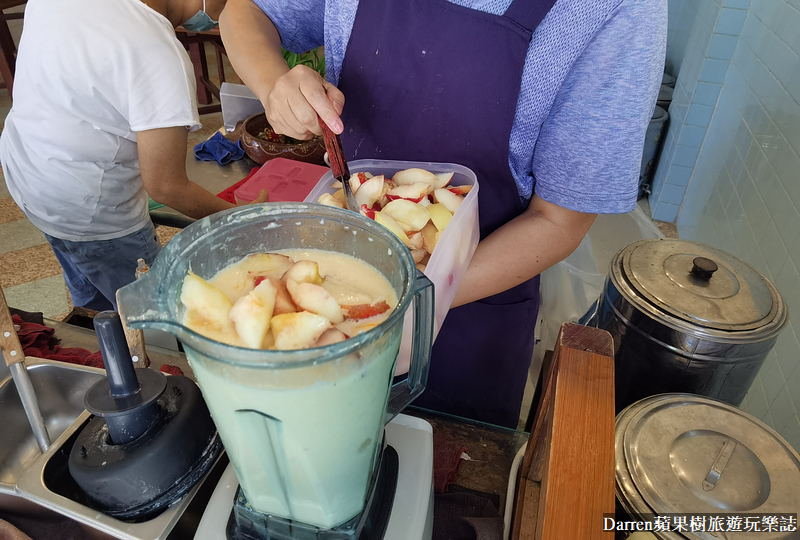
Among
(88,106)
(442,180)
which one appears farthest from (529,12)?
(88,106)

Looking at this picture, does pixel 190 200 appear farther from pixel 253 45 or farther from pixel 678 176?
pixel 678 176

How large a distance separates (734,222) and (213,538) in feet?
7.83

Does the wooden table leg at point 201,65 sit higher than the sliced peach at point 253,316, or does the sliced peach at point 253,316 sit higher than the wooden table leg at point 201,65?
the sliced peach at point 253,316

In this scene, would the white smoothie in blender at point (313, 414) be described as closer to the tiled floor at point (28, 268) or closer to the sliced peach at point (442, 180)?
the sliced peach at point (442, 180)

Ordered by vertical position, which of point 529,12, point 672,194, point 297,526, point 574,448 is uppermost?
point 529,12

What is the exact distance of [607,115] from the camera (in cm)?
73

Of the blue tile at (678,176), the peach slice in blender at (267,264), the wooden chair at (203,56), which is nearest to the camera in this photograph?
the peach slice in blender at (267,264)

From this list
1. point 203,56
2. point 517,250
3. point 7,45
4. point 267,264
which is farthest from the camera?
point 203,56

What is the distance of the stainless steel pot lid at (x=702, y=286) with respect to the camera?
85 centimetres

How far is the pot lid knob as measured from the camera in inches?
35.5

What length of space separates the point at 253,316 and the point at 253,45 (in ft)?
2.45

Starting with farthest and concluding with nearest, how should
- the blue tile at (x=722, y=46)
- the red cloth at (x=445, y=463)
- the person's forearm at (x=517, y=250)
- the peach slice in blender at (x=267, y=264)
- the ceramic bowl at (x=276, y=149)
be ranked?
the blue tile at (x=722, y=46) < the ceramic bowl at (x=276, y=149) < the person's forearm at (x=517, y=250) < the red cloth at (x=445, y=463) < the peach slice in blender at (x=267, y=264)

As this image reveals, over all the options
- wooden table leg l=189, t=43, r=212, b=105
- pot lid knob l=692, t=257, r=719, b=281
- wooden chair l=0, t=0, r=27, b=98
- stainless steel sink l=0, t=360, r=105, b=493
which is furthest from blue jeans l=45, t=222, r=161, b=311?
wooden chair l=0, t=0, r=27, b=98

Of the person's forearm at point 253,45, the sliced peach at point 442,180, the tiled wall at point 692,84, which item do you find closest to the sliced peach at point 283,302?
the sliced peach at point 442,180
